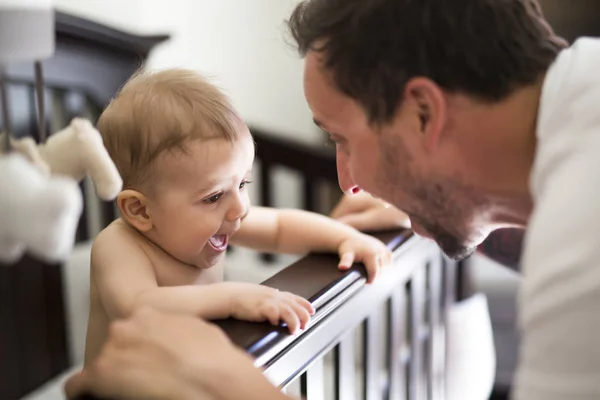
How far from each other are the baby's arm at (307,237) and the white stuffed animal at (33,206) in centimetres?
49

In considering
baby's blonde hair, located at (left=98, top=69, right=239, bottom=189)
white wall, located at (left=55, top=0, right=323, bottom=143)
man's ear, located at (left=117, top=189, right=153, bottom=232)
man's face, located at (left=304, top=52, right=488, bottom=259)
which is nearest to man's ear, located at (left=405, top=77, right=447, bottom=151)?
man's face, located at (left=304, top=52, right=488, bottom=259)

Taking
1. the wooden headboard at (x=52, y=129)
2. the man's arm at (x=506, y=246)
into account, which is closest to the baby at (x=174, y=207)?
the man's arm at (x=506, y=246)

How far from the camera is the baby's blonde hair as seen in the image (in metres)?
0.77

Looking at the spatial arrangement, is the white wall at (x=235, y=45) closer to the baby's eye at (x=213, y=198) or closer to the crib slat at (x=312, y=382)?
the baby's eye at (x=213, y=198)

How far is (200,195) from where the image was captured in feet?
2.69

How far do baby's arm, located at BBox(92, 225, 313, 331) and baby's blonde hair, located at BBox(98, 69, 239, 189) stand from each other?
0.11 metres

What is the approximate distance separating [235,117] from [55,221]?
16.0 inches

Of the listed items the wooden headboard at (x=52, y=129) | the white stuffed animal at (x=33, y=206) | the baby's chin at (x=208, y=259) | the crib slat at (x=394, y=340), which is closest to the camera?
the white stuffed animal at (x=33, y=206)

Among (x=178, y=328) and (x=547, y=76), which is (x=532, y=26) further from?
(x=178, y=328)

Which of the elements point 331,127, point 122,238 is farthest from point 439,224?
point 122,238

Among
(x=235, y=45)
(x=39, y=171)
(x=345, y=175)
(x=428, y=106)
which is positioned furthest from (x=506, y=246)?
(x=235, y=45)

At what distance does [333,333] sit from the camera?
0.82 meters

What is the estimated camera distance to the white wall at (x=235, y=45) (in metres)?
1.79

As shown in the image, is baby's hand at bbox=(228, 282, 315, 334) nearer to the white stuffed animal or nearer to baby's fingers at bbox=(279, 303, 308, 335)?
baby's fingers at bbox=(279, 303, 308, 335)
